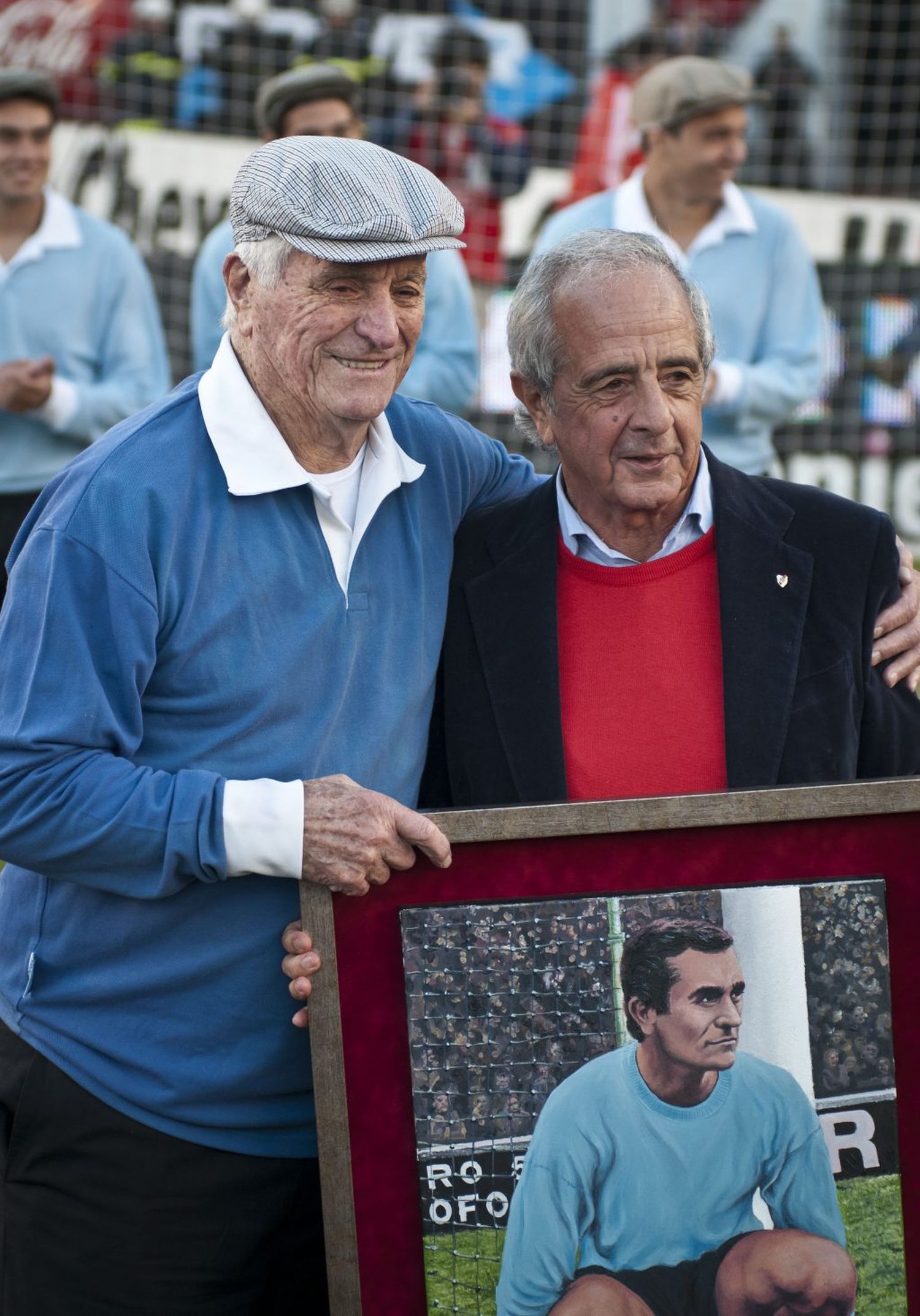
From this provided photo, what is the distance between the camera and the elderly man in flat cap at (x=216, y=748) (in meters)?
2.04

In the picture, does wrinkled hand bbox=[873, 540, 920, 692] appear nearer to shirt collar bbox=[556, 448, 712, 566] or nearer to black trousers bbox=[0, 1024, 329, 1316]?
shirt collar bbox=[556, 448, 712, 566]

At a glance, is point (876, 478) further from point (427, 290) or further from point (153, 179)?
point (427, 290)

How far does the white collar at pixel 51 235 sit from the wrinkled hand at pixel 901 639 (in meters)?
3.89

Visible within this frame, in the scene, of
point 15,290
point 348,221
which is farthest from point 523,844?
point 15,290

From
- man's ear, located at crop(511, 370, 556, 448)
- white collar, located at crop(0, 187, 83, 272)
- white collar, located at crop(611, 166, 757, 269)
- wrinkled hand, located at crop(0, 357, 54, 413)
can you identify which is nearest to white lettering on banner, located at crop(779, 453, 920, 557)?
white collar, located at crop(611, 166, 757, 269)

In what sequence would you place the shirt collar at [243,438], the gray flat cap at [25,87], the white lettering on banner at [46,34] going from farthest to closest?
1. the white lettering on banner at [46,34]
2. the gray flat cap at [25,87]
3. the shirt collar at [243,438]

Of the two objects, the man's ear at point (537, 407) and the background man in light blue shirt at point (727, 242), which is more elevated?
the background man in light blue shirt at point (727, 242)

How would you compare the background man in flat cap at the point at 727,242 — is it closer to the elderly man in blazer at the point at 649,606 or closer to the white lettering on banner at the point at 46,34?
the elderly man in blazer at the point at 649,606

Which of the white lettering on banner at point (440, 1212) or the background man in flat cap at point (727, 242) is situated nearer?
the white lettering on banner at point (440, 1212)

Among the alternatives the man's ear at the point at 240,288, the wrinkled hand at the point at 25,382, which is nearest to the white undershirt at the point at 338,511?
the man's ear at the point at 240,288

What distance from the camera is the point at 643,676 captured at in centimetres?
237

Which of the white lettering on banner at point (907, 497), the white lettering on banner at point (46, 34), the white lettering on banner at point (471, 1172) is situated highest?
the white lettering on banner at point (46, 34)

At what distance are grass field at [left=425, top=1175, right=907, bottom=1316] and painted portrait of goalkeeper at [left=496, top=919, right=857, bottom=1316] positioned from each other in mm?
19

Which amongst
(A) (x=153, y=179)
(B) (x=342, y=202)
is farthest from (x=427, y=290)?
(A) (x=153, y=179)
